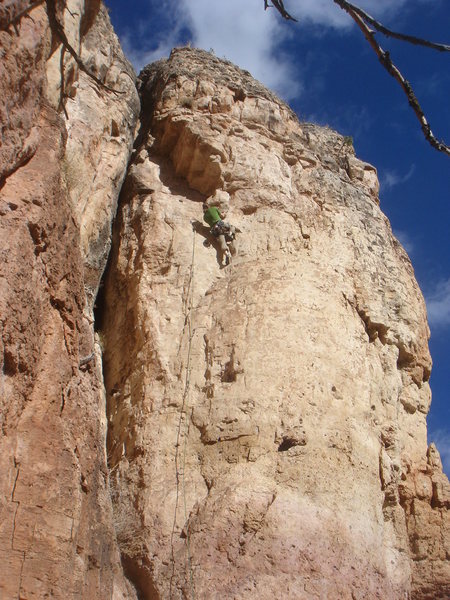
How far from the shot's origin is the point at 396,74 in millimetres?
5074

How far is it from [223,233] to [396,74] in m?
8.24

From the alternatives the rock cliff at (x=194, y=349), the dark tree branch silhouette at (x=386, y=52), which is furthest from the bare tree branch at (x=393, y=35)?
the rock cliff at (x=194, y=349)

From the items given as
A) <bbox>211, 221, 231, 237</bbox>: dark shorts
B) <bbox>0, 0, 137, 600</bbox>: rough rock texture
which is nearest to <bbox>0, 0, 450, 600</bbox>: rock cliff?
<bbox>0, 0, 137, 600</bbox>: rough rock texture

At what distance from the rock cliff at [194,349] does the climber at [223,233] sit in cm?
16

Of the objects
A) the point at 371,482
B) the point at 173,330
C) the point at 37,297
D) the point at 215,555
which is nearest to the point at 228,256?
the point at 173,330

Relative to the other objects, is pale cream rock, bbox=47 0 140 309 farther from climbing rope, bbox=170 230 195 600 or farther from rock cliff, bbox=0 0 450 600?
climbing rope, bbox=170 230 195 600

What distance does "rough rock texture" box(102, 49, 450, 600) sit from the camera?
958 centimetres

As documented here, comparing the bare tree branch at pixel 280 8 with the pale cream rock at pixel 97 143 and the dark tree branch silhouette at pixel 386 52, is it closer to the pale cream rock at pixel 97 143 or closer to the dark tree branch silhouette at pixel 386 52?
the dark tree branch silhouette at pixel 386 52

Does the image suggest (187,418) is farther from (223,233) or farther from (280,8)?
(280,8)

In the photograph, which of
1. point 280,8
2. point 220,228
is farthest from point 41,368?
point 220,228

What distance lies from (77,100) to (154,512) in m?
6.57

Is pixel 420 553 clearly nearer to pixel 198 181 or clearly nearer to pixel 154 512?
pixel 154 512

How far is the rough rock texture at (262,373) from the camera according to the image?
9.58m

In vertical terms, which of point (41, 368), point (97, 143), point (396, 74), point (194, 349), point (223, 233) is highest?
point (97, 143)
